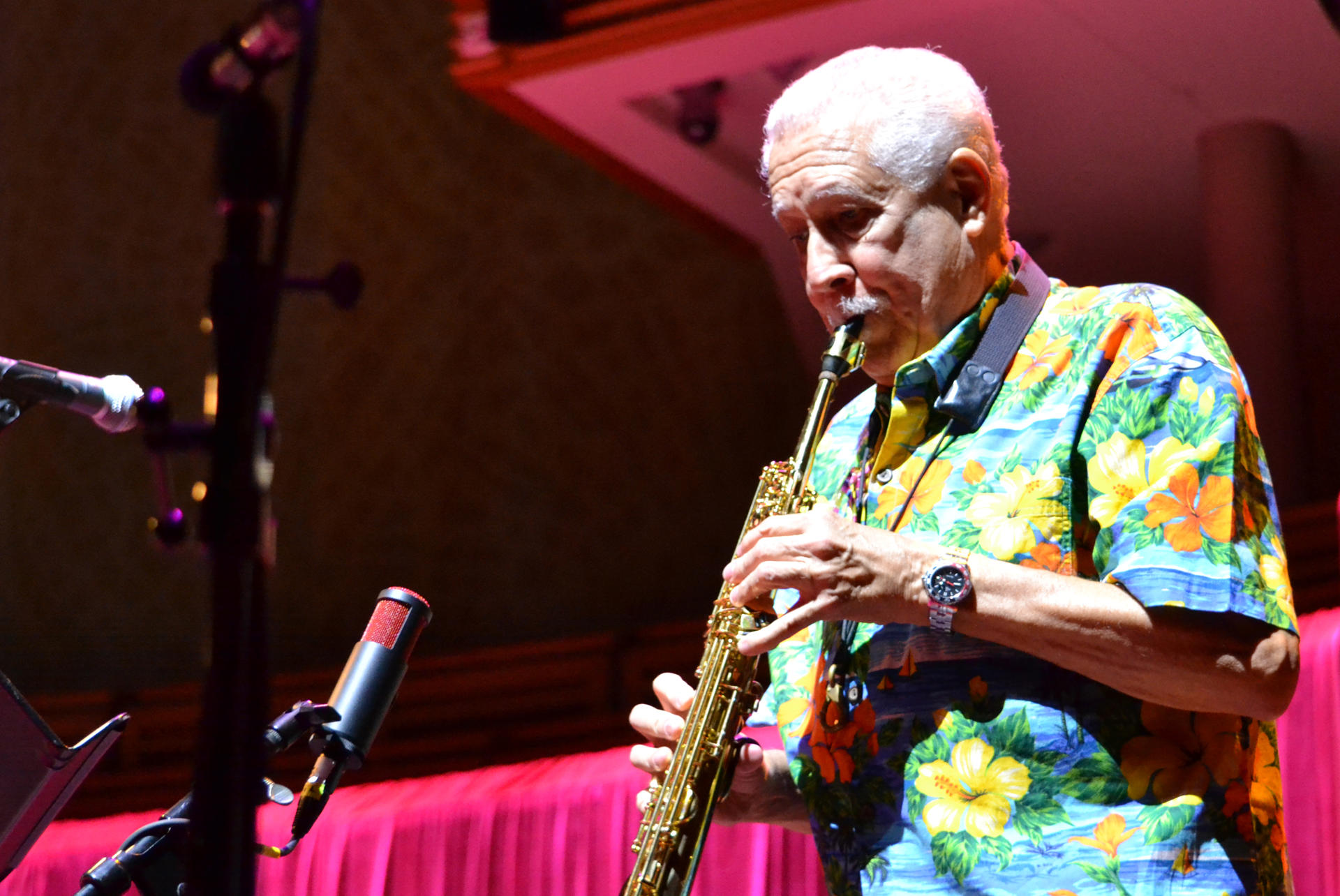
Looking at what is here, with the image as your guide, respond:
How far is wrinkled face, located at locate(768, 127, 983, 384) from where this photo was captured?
1.49 meters

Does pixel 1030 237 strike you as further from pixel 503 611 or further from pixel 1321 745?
pixel 1321 745

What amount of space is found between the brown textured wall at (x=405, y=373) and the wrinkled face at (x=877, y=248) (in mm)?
4717

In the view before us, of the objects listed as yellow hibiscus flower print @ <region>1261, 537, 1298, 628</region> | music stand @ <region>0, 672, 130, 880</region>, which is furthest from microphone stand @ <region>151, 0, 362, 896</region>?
yellow hibiscus flower print @ <region>1261, 537, 1298, 628</region>

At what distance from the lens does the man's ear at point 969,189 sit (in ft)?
4.96

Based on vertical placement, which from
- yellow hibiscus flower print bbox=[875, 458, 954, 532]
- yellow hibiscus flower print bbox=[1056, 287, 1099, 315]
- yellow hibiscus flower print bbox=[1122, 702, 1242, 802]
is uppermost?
yellow hibiscus flower print bbox=[1056, 287, 1099, 315]

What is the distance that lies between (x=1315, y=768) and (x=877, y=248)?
4.29 feet

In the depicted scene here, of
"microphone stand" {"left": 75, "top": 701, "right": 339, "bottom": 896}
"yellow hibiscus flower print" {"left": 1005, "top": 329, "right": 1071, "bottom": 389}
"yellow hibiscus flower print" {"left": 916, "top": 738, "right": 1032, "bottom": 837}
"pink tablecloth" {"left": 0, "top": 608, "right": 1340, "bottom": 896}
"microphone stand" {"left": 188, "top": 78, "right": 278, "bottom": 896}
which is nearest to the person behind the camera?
"microphone stand" {"left": 188, "top": 78, "right": 278, "bottom": 896}

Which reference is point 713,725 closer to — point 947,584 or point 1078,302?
point 947,584

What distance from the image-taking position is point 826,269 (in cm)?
151

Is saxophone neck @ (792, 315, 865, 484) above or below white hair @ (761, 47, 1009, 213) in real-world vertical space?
below

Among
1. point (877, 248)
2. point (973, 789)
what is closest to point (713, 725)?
point (973, 789)

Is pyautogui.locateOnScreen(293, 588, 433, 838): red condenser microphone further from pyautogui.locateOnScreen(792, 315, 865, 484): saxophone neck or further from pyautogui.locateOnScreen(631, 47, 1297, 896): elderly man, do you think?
pyautogui.locateOnScreen(792, 315, 865, 484): saxophone neck

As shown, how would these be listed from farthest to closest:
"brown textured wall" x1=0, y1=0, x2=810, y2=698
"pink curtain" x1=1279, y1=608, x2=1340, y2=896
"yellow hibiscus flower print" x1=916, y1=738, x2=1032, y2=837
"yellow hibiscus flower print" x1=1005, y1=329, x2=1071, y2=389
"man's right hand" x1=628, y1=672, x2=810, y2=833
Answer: "brown textured wall" x1=0, y1=0, x2=810, y2=698
"pink curtain" x1=1279, y1=608, x2=1340, y2=896
"man's right hand" x1=628, y1=672, x2=810, y2=833
"yellow hibiscus flower print" x1=1005, y1=329, x2=1071, y2=389
"yellow hibiscus flower print" x1=916, y1=738, x2=1032, y2=837

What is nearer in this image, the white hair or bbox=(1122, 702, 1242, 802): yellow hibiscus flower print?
bbox=(1122, 702, 1242, 802): yellow hibiscus flower print
